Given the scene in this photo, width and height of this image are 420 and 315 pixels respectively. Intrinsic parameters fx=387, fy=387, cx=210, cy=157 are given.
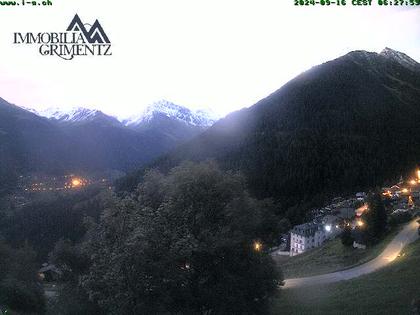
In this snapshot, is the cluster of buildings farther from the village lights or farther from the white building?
the village lights

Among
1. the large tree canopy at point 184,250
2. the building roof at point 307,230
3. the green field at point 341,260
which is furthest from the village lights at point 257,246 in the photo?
the building roof at point 307,230

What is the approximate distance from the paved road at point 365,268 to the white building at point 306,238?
146 feet

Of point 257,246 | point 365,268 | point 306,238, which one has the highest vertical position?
point 257,246

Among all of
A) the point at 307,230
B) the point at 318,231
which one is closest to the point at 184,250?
the point at 307,230

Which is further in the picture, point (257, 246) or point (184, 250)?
point (257, 246)

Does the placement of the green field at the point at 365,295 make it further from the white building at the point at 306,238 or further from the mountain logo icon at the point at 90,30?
the white building at the point at 306,238

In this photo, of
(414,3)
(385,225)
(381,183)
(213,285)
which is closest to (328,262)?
(385,225)

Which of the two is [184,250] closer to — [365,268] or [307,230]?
[365,268]

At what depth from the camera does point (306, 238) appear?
3935 inches

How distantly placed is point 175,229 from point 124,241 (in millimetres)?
3664

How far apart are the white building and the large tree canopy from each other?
245 ft

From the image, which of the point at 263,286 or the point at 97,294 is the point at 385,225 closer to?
the point at 263,286

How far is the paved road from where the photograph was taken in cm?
4309

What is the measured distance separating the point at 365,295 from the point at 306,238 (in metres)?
72.4
